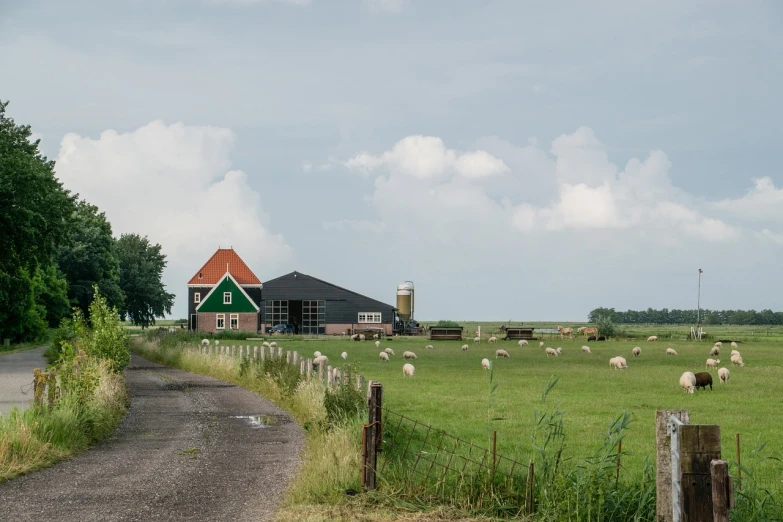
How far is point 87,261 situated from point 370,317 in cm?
2911

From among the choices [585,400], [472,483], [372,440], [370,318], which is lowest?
[585,400]

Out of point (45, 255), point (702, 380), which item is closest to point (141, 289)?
point (45, 255)

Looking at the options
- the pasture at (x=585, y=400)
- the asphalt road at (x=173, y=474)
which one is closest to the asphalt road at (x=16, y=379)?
the asphalt road at (x=173, y=474)

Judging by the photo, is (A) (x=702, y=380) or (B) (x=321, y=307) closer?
(A) (x=702, y=380)

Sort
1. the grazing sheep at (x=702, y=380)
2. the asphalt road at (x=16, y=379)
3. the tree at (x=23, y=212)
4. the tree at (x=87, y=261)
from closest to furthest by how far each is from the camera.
A: the asphalt road at (x=16, y=379), the grazing sheep at (x=702, y=380), the tree at (x=23, y=212), the tree at (x=87, y=261)

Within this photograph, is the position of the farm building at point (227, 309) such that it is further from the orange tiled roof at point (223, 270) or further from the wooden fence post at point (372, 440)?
the wooden fence post at point (372, 440)

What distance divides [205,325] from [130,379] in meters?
58.3

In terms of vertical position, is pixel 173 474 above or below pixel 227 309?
below

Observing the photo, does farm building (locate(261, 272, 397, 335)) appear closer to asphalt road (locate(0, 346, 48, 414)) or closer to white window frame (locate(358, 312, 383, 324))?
white window frame (locate(358, 312, 383, 324))

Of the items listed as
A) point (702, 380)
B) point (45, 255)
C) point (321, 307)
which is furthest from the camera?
point (321, 307)

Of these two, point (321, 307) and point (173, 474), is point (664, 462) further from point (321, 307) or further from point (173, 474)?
point (321, 307)

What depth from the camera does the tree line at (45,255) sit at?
43.5 m

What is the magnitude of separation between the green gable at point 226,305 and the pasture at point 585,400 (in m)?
46.1

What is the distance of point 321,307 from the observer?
89.1 m
